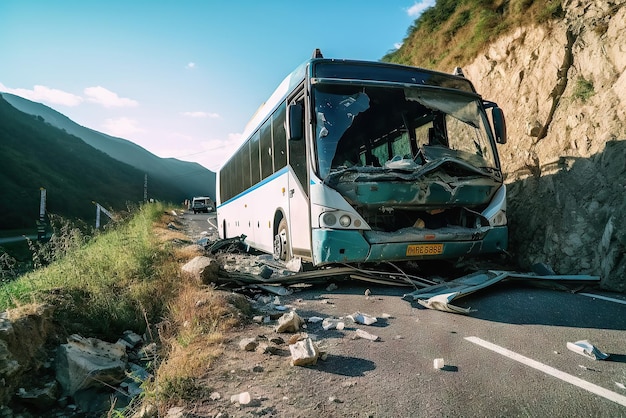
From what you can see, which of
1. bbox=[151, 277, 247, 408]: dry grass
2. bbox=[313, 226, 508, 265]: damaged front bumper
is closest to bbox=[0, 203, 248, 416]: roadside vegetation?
A: bbox=[151, 277, 247, 408]: dry grass

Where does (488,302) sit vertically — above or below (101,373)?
above

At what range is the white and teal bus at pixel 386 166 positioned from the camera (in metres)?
5.62

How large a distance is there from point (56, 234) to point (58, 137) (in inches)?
4458

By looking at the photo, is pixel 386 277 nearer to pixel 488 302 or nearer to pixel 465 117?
pixel 488 302

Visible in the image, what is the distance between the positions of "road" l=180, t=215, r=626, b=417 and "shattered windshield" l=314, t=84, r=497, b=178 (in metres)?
2.28

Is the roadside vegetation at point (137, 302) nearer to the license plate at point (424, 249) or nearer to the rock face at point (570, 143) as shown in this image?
the license plate at point (424, 249)

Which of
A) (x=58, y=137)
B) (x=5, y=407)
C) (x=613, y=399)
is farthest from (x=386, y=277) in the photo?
(x=58, y=137)

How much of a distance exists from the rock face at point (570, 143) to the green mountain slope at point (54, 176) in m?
51.2

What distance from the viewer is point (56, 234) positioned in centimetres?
795

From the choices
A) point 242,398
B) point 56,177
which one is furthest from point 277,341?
point 56,177

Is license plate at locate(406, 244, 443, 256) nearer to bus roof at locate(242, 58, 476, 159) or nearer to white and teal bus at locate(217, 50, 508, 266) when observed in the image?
white and teal bus at locate(217, 50, 508, 266)

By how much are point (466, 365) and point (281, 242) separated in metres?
5.02

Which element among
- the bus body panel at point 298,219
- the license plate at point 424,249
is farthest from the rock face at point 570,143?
the bus body panel at point 298,219

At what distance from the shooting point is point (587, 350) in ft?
10.7
